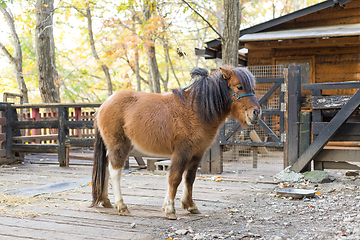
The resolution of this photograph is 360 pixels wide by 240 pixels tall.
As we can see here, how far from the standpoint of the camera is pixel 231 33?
24.0ft

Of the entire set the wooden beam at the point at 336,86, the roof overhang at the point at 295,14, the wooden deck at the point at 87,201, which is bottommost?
the wooden deck at the point at 87,201

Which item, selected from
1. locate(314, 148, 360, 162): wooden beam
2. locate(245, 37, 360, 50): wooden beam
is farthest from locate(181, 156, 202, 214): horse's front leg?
locate(245, 37, 360, 50): wooden beam

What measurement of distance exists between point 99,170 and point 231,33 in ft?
15.1

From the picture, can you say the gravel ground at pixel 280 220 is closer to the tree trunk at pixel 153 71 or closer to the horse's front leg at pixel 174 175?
the horse's front leg at pixel 174 175

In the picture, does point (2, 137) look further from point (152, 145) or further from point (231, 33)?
point (231, 33)

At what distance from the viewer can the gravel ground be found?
302cm

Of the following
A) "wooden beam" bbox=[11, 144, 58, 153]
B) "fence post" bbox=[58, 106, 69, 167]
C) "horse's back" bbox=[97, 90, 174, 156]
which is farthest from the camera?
"wooden beam" bbox=[11, 144, 58, 153]

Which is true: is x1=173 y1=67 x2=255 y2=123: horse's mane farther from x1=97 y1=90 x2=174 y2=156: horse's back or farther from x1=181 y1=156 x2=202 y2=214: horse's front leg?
x1=181 y1=156 x2=202 y2=214: horse's front leg

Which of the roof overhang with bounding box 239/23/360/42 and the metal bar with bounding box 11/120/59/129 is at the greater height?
the roof overhang with bounding box 239/23/360/42

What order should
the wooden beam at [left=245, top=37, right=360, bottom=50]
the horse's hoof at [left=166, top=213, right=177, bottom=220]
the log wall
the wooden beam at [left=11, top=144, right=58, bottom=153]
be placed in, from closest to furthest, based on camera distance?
the horse's hoof at [left=166, top=213, right=177, bottom=220] → the wooden beam at [left=11, top=144, right=58, bottom=153] → the wooden beam at [left=245, top=37, right=360, bottom=50] → the log wall

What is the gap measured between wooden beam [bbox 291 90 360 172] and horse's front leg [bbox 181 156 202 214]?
253cm

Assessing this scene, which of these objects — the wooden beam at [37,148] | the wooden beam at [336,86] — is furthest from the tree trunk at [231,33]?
the wooden beam at [37,148]

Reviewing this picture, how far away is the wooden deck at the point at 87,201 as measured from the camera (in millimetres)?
3199

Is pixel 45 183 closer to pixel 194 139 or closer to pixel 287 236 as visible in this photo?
pixel 194 139
